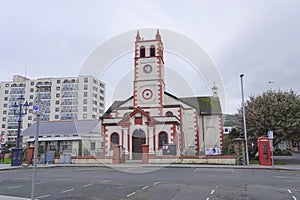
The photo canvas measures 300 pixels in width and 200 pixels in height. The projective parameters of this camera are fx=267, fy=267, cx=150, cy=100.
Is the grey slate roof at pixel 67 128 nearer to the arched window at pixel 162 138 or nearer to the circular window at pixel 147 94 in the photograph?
the circular window at pixel 147 94

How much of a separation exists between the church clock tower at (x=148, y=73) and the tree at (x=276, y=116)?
42.7 feet

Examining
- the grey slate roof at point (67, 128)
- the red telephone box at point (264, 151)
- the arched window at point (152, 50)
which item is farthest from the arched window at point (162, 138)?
the grey slate roof at point (67, 128)

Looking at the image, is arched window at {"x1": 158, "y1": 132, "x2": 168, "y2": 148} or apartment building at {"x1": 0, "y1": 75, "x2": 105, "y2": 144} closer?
arched window at {"x1": 158, "y1": 132, "x2": 168, "y2": 148}

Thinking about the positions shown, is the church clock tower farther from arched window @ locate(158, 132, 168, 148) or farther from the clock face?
arched window @ locate(158, 132, 168, 148)

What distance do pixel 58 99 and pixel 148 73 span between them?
69223 millimetres

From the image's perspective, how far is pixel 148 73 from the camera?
38.3m

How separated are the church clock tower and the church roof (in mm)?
5478

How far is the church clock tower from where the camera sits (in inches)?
1473

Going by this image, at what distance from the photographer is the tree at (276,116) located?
26203 millimetres

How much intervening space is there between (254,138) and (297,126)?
4508 millimetres

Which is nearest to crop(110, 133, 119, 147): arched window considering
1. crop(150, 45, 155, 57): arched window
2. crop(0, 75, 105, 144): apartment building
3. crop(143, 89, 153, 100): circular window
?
crop(143, 89, 153, 100): circular window

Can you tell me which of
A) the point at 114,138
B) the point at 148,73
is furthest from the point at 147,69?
the point at 114,138

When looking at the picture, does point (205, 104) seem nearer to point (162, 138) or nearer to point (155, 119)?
point (155, 119)

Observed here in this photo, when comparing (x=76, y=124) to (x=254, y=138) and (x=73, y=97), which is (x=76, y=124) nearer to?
(x=254, y=138)
